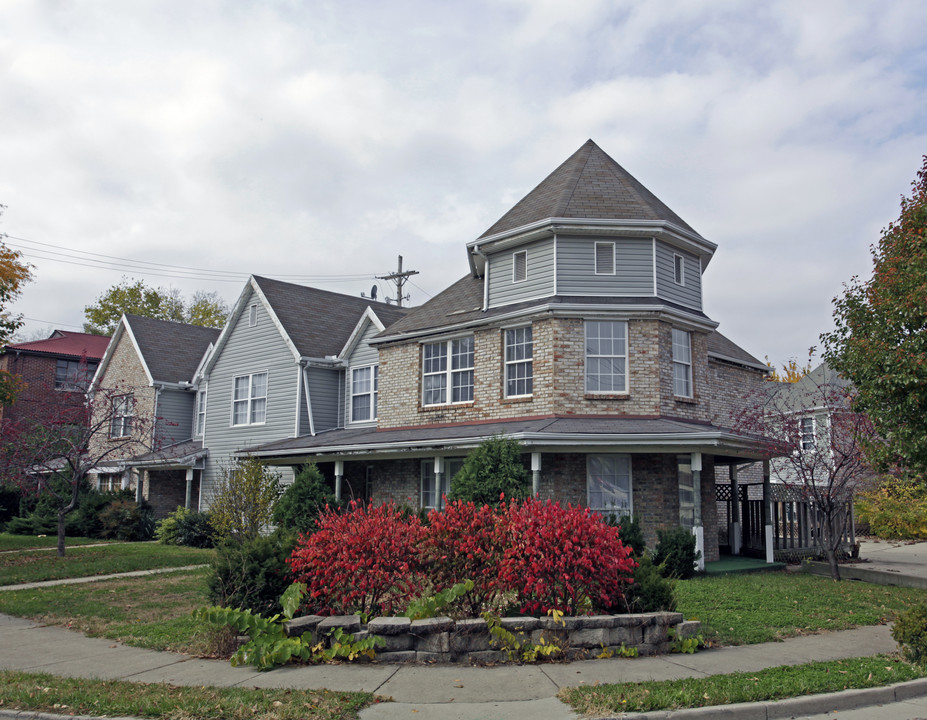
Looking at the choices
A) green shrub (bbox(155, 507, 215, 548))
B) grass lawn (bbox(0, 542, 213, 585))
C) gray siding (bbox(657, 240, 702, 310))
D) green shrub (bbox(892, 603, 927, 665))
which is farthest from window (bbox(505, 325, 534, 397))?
green shrub (bbox(892, 603, 927, 665))

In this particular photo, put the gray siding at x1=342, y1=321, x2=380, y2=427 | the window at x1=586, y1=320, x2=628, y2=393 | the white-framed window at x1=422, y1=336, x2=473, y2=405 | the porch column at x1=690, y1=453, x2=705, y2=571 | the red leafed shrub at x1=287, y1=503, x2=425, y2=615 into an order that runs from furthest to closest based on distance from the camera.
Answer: the gray siding at x1=342, y1=321, x2=380, y2=427 < the white-framed window at x1=422, y1=336, x2=473, y2=405 < the window at x1=586, y1=320, x2=628, y2=393 < the porch column at x1=690, y1=453, x2=705, y2=571 < the red leafed shrub at x1=287, y1=503, x2=425, y2=615

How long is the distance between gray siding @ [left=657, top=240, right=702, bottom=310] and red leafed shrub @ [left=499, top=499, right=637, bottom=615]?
430 inches

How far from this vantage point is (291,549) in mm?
9953

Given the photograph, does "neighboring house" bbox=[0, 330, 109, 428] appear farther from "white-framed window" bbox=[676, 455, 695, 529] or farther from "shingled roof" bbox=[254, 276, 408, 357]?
"white-framed window" bbox=[676, 455, 695, 529]

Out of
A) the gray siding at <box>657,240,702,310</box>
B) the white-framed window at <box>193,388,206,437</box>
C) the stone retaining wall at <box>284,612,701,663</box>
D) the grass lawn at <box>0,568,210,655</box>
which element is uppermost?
the gray siding at <box>657,240,702,310</box>

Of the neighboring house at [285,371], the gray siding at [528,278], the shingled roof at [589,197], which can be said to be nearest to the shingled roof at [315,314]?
the neighboring house at [285,371]

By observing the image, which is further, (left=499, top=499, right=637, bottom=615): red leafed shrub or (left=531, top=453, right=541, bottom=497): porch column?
(left=531, top=453, right=541, bottom=497): porch column

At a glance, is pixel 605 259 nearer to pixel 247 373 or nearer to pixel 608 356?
pixel 608 356

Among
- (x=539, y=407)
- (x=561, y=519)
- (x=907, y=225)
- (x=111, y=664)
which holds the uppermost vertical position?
(x=907, y=225)

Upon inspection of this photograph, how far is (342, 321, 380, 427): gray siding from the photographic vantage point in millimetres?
25125

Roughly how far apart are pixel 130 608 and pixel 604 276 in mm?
12582

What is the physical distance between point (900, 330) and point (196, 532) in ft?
65.7

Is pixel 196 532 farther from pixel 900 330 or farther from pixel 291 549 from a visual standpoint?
pixel 900 330

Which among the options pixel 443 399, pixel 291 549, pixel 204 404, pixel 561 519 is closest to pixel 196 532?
pixel 204 404
